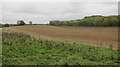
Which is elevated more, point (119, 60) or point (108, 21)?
point (108, 21)

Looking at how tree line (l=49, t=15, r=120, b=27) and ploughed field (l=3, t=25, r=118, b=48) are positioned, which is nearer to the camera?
ploughed field (l=3, t=25, r=118, b=48)

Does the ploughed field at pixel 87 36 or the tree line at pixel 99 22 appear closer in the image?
the ploughed field at pixel 87 36

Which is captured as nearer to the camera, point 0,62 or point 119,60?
point 0,62

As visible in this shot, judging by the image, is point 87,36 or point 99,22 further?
point 99,22

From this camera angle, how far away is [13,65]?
7758 millimetres

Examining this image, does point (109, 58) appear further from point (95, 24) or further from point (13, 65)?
point (95, 24)

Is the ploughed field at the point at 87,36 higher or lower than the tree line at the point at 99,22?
lower

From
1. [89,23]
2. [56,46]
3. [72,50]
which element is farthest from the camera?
[89,23]

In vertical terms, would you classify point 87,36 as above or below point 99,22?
below

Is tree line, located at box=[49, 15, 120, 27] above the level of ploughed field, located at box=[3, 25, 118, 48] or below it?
above

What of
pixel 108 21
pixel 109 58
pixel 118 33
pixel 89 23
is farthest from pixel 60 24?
pixel 109 58

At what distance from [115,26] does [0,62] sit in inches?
887

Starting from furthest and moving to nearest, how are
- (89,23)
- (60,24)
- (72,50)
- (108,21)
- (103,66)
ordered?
(60,24), (89,23), (108,21), (72,50), (103,66)

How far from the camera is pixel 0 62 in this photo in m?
8.11
